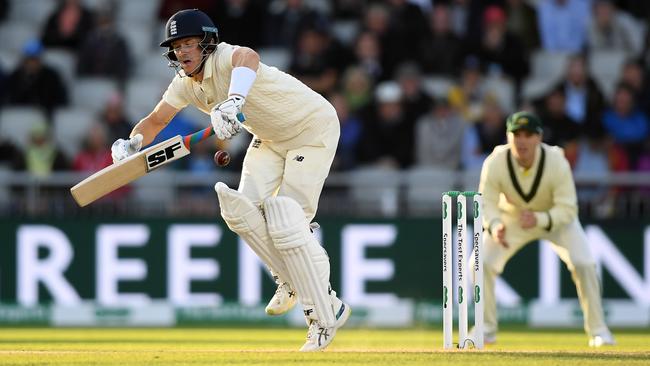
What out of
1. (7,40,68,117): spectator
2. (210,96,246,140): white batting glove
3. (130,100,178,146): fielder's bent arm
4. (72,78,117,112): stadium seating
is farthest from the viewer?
(72,78,117,112): stadium seating

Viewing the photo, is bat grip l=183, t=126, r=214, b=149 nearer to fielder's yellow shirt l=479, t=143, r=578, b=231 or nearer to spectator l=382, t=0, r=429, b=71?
fielder's yellow shirt l=479, t=143, r=578, b=231

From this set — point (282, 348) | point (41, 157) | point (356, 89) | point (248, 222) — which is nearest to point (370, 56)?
point (356, 89)

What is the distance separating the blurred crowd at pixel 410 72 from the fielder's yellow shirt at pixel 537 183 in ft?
8.95

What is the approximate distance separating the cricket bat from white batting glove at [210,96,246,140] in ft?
1.15

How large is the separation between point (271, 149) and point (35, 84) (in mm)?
5412

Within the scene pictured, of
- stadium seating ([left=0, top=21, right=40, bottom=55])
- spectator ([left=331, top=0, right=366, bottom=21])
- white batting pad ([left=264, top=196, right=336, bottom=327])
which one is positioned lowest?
white batting pad ([left=264, top=196, right=336, bottom=327])

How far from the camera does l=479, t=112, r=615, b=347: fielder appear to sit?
841 centimetres

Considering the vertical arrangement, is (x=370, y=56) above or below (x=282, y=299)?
above

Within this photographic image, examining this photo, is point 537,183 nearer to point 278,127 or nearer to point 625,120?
point 278,127

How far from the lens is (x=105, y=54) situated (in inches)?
491

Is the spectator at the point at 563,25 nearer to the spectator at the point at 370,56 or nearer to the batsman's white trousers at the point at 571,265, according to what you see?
Result: the spectator at the point at 370,56

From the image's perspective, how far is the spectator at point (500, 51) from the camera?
1216 cm


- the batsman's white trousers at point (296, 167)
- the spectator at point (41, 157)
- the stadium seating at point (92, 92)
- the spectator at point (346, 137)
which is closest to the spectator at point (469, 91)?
the spectator at point (346, 137)

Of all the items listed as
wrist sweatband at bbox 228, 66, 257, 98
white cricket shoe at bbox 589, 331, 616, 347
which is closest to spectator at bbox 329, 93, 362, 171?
white cricket shoe at bbox 589, 331, 616, 347
